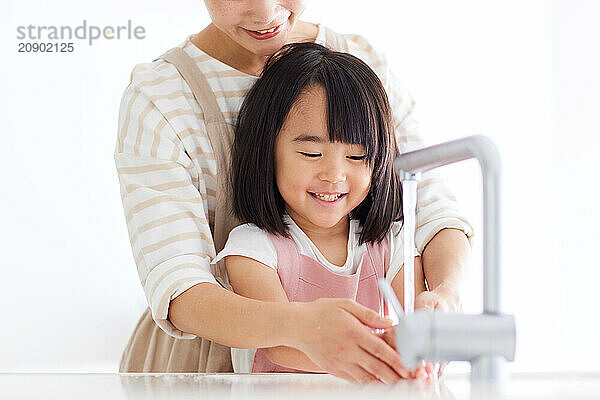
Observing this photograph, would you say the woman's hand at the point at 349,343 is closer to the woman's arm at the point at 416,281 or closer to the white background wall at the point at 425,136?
the woman's arm at the point at 416,281

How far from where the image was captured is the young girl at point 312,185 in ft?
3.52

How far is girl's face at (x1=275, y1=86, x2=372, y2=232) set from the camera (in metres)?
1.07

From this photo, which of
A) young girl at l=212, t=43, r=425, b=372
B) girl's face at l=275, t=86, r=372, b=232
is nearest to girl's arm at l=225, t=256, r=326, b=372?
young girl at l=212, t=43, r=425, b=372

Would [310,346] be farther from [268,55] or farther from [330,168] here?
[268,55]

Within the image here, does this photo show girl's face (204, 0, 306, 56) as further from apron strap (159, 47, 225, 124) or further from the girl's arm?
the girl's arm

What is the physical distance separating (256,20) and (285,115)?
0.42 ft

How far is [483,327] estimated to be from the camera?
2.23 feet

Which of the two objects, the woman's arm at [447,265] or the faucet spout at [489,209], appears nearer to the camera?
the faucet spout at [489,209]

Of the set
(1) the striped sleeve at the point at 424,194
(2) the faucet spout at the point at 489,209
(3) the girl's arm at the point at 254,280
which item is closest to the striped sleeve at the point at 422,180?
(1) the striped sleeve at the point at 424,194

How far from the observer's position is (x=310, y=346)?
83 centimetres

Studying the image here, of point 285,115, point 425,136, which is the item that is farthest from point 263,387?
point 425,136

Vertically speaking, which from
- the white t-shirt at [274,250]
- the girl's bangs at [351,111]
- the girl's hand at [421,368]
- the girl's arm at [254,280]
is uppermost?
the girl's bangs at [351,111]

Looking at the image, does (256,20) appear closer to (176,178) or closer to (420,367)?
(176,178)

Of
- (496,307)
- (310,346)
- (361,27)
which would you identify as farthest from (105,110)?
(496,307)
